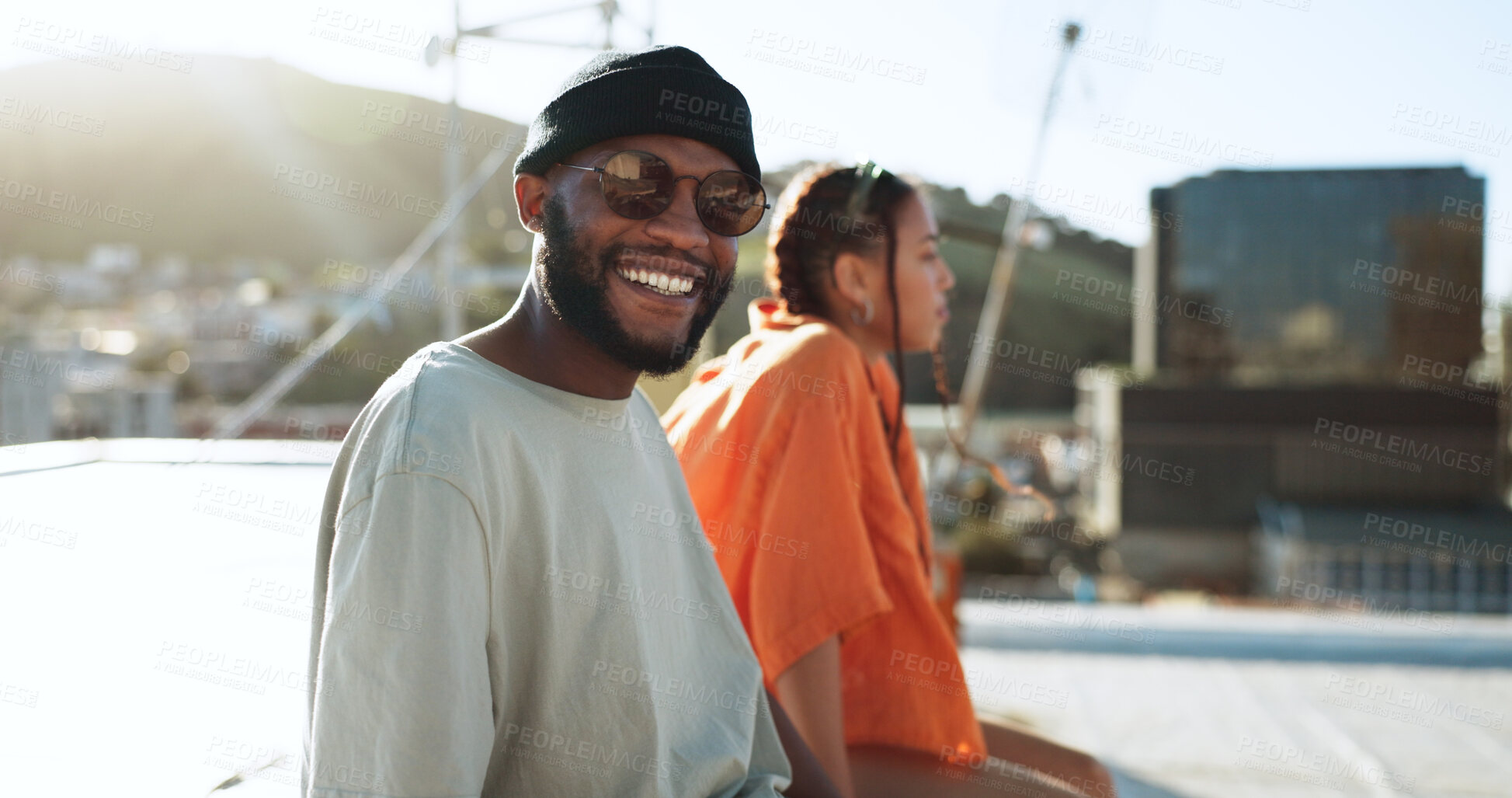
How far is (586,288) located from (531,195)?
Result: 0.13 meters

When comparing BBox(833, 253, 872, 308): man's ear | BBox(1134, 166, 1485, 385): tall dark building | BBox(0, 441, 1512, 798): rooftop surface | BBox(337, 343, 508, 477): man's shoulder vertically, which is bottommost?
BBox(0, 441, 1512, 798): rooftop surface

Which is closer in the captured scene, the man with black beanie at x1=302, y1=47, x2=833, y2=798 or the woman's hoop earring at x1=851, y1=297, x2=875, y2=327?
the man with black beanie at x1=302, y1=47, x2=833, y2=798

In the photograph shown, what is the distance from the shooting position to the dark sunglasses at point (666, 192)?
115 cm

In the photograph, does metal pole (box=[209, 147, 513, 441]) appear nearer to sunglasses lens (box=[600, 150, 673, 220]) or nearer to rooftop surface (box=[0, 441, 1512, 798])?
rooftop surface (box=[0, 441, 1512, 798])

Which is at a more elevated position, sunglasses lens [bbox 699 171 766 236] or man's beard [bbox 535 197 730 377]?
sunglasses lens [bbox 699 171 766 236]

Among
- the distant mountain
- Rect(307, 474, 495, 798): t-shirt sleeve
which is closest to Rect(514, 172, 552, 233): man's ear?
→ Rect(307, 474, 495, 798): t-shirt sleeve

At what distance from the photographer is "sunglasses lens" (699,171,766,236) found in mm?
1221

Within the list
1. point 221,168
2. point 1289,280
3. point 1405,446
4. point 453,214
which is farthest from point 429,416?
point 221,168

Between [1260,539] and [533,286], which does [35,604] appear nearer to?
[533,286]

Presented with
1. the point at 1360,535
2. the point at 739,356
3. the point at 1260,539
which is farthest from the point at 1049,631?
the point at 1260,539

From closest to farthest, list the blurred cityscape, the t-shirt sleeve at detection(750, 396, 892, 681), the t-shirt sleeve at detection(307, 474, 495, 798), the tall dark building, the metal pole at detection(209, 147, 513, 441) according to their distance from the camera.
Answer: the t-shirt sleeve at detection(307, 474, 495, 798) < the t-shirt sleeve at detection(750, 396, 892, 681) < the metal pole at detection(209, 147, 513, 441) < the blurred cityscape < the tall dark building

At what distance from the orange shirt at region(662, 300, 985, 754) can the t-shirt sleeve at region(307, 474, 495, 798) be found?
657 millimetres

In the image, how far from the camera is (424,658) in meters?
0.87

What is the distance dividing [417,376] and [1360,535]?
2950 centimetres
